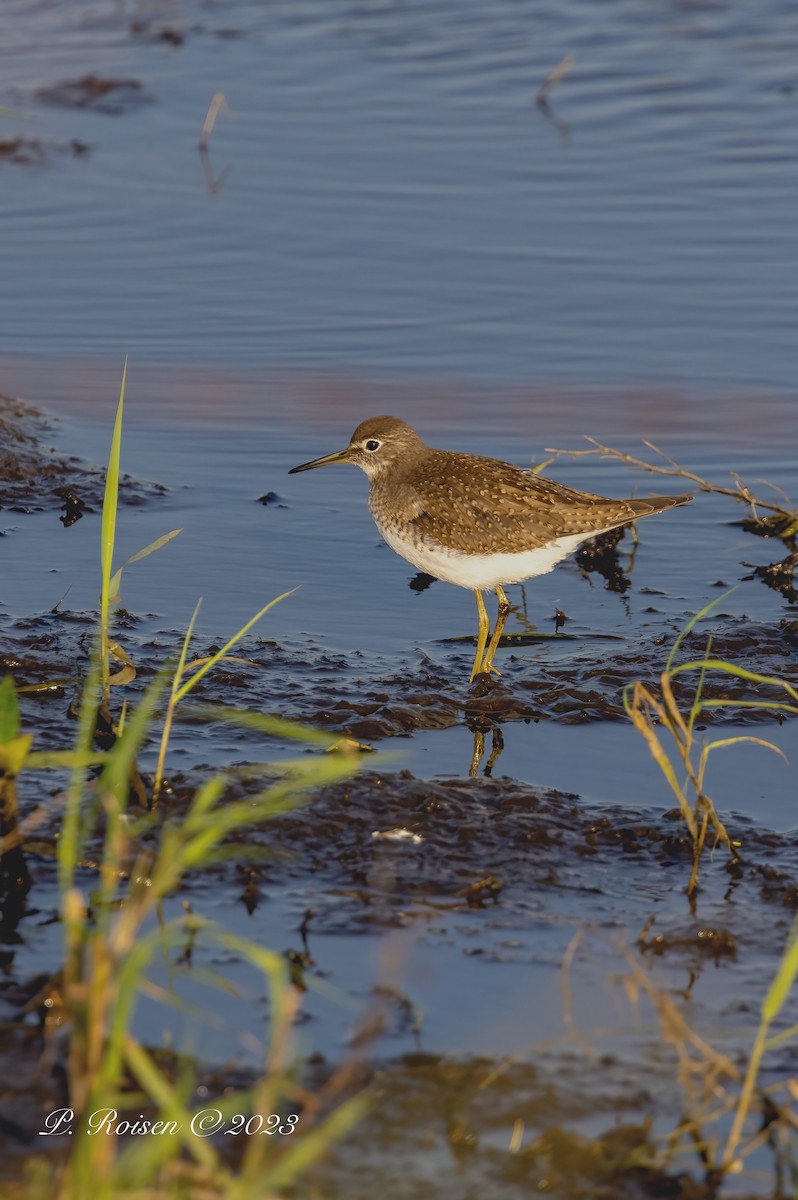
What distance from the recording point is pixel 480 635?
21.9 feet

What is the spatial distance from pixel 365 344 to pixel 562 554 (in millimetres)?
3386

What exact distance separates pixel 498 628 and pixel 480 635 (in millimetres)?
87

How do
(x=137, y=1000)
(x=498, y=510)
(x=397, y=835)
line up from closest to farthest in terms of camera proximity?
(x=137, y=1000) → (x=397, y=835) → (x=498, y=510)

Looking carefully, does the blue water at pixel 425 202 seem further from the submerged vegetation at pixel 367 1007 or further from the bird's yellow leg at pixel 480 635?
the submerged vegetation at pixel 367 1007

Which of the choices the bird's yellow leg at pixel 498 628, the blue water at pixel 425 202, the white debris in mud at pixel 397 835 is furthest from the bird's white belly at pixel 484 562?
the blue water at pixel 425 202

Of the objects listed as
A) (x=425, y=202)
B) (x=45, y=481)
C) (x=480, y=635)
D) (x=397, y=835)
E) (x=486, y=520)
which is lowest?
(x=397, y=835)

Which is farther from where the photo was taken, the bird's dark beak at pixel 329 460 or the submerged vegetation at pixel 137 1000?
the bird's dark beak at pixel 329 460

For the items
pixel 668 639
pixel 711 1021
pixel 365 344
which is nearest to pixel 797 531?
pixel 668 639

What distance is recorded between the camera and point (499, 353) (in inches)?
386

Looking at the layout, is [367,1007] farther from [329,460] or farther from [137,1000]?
[329,460]

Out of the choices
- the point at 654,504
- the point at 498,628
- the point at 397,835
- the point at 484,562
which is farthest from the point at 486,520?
the point at 397,835

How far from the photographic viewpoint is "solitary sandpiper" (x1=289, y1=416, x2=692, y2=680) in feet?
21.7

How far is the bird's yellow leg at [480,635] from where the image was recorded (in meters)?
6.42

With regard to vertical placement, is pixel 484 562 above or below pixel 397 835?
above
